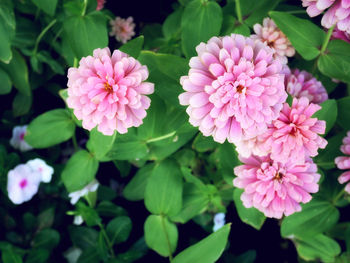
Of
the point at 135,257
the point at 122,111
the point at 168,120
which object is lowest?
the point at 135,257

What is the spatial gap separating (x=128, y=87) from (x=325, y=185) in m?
0.59

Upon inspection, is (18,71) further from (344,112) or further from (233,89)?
(344,112)

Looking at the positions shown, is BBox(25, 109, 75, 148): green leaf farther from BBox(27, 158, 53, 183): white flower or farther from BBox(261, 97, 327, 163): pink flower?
BBox(261, 97, 327, 163): pink flower

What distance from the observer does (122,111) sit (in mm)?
590

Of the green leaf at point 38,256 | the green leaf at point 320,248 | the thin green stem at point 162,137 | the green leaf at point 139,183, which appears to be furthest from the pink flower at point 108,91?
the green leaf at point 320,248

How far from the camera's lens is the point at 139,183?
101 centimetres

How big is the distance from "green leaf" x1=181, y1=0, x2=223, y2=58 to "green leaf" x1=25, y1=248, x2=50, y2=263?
24.9 inches

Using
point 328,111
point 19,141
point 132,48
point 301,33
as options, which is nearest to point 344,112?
point 328,111

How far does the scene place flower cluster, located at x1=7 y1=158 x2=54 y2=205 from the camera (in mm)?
932

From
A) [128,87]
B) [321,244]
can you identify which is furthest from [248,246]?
[128,87]

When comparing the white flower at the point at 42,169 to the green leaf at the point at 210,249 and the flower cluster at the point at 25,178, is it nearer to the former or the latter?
the flower cluster at the point at 25,178

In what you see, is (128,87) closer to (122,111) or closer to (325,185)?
(122,111)

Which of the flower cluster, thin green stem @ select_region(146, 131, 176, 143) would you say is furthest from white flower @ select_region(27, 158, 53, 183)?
thin green stem @ select_region(146, 131, 176, 143)

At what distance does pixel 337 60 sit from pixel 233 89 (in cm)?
33
